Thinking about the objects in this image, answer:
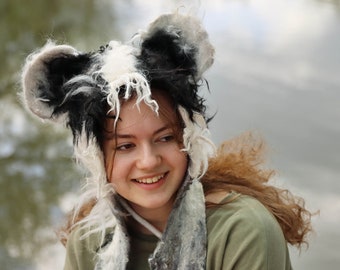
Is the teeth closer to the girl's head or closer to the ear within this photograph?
the girl's head

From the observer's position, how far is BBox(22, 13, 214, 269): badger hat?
1.68 metres

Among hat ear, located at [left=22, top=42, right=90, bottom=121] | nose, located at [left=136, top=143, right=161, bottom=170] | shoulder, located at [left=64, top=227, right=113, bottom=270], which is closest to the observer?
nose, located at [left=136, top=143, right=161, bottom=170]

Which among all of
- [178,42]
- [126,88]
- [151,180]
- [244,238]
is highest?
[178,42]

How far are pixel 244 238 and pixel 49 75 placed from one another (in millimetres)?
530

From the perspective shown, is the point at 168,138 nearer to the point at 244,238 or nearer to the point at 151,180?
the point at 151,180

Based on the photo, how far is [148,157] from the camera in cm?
167

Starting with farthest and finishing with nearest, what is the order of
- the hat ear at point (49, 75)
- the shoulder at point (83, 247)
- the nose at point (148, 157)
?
1. the shoulder at point (83, 247)
2. the hat ear at point (49, 75)
3. the nose at point (148, 157)

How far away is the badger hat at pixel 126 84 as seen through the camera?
1.68 metres

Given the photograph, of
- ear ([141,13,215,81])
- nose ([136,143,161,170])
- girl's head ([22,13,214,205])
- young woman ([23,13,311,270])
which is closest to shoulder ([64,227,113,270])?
young woman ([23,13,311,270])

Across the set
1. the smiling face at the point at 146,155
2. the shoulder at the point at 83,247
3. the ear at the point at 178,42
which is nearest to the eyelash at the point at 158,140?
the smiling face at the point at 146,155

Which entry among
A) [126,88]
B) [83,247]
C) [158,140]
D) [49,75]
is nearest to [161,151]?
[158,140]

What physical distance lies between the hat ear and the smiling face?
15 centimetres

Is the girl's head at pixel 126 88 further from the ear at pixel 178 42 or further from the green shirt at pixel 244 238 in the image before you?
the green shirt at pixel 244 238

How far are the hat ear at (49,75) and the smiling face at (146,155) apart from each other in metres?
0.15
